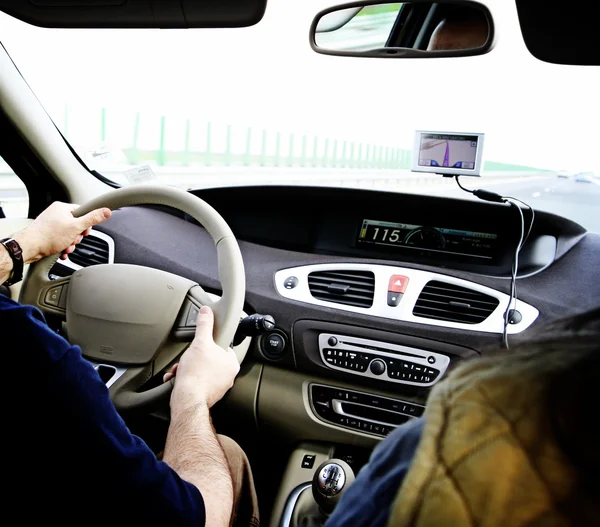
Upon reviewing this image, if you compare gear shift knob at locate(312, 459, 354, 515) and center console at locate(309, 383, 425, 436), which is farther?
center console at locate(309, 383, 425, 436)

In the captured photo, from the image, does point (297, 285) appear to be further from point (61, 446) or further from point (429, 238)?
point (61, 446)

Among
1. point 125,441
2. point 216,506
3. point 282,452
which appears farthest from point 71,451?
point 282,452

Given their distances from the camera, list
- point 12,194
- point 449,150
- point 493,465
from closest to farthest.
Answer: point 493,465 → point 449,150 → point 12,194

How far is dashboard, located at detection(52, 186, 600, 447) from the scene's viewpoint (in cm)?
226

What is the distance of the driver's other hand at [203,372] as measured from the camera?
1.54m

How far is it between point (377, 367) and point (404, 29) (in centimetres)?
139

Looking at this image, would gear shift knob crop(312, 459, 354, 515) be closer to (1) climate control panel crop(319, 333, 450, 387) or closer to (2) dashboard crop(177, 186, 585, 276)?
(1) climate control panel crop(319, 333, 450, 387)

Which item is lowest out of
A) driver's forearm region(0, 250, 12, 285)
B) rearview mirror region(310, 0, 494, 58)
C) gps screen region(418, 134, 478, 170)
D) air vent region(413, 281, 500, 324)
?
air vent region(413, 281, 500, 324)

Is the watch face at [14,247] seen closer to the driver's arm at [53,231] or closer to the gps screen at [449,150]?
the driver's arm at [53,231]

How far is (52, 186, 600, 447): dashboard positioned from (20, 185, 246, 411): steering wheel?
0.45m

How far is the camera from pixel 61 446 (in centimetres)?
108

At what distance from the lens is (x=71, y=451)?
42.5 inches

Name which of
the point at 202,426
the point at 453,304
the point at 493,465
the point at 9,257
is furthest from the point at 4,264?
the point at 493,465

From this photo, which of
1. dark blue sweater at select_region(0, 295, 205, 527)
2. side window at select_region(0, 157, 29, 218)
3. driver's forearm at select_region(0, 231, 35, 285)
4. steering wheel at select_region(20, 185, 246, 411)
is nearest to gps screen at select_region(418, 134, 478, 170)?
steering wheel at select_region(20, 185, 246, 411)
